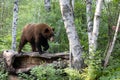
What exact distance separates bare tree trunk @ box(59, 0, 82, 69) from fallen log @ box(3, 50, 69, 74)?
1.00 meters

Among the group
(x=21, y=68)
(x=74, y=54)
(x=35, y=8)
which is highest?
(x=35, y=8)

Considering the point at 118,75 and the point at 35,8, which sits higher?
the point at 35,8

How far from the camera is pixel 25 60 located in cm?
1066

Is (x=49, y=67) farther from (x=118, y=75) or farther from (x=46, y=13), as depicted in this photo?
(x=46, y=13)

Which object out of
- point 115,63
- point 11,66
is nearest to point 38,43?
point 11,66

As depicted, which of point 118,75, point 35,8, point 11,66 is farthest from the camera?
point 35,8

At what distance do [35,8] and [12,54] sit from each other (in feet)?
16.1

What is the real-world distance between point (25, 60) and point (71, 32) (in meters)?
2.60

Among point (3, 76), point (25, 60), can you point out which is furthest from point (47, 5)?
point (3, 76)

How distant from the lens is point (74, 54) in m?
8.84

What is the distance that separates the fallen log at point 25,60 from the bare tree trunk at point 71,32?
1001mm

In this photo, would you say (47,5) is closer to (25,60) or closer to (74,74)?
(25,60)

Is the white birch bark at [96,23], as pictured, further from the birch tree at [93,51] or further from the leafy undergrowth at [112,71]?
the leafy undergrowth at [112,71]

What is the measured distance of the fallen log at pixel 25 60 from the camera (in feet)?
32.8
